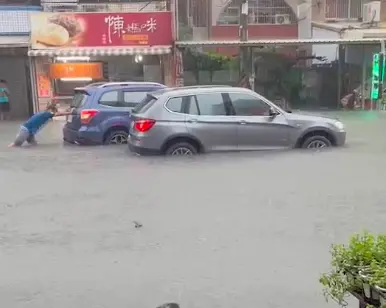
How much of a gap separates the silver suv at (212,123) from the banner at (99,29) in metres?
8.92

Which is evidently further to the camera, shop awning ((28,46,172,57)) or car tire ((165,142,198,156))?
shop awning ((28,46,172,57))

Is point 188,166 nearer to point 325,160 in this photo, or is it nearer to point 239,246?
point 325,160

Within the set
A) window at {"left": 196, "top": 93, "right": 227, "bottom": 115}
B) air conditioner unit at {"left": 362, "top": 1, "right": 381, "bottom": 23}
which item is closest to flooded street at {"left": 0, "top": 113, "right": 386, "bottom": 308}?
window at {"left": 196, "top": 93, "right": 227, "bottom": 115}

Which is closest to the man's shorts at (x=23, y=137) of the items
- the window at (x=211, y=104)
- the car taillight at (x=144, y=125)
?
the car taillight at (x=144, y=125)

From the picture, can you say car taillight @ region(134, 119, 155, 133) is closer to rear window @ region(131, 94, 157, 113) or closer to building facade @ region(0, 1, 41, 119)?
rear window @ region(131, 94, 157, 113)

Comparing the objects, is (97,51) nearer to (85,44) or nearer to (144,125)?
(85,44)

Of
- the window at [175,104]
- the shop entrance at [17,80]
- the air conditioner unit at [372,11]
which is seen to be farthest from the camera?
the shop entrance at [17,80]

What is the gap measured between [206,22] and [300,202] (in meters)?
16.3

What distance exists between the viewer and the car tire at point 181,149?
442 inches

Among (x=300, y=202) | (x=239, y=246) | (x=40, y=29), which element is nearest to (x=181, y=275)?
(x=239, y=246)

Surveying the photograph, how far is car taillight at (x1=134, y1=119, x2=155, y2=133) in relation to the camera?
35.7 ft

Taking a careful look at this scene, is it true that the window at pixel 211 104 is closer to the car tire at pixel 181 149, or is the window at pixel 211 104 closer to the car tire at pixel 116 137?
the car tire at pixel 181 149

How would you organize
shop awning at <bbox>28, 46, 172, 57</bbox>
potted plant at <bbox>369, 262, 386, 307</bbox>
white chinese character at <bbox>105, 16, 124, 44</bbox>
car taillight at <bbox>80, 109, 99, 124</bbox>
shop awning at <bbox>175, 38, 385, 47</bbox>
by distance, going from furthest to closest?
white chinese character at <bbox>105, 16, 124, 44</bbox> → shop awning at <bbox>175, 38, 385, 47</bbox> → shop awning at <bbox>28, 46, 172, 57</bbox> → car taillight at <bbox>80, 109, 99, 124</bbox> → potted plant at <bbox>369, 262, 386, 307</bbox>

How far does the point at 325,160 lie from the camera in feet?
35.2
